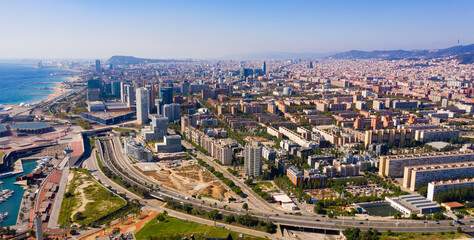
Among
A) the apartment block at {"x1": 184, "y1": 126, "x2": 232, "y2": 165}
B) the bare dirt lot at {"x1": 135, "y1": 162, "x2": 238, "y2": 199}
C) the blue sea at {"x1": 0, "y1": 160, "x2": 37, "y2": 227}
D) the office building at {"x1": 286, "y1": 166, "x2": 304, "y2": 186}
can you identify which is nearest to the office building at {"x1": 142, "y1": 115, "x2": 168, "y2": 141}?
the apartment block at {"x1": 184, "y1": 126, "x2": 232, "y2": 165}

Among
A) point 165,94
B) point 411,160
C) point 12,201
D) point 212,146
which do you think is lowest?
point 12,201

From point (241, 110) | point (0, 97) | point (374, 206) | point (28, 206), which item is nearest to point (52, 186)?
point (28, 206)

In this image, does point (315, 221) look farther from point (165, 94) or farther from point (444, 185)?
point (165, 94)

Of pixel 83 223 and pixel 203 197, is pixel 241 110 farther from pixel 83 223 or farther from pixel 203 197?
pixel 83 223

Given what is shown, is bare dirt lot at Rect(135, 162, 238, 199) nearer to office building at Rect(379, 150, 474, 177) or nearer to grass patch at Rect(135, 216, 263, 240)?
grass patch at Rect(135, 216, 263, 240)

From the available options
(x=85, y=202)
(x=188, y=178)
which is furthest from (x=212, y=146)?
(x=85, y=202)

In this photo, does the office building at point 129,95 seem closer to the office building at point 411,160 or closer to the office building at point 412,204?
the office building at point 411,160
